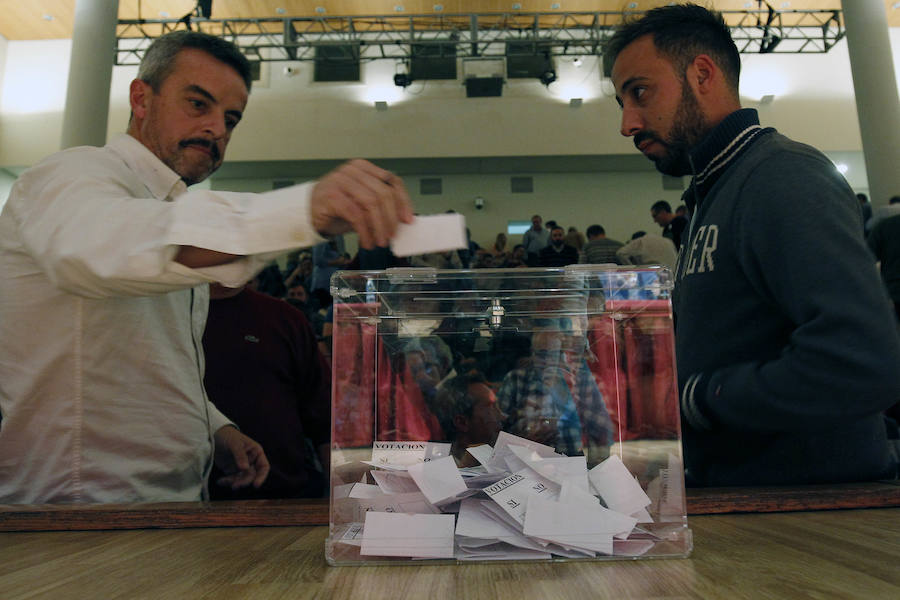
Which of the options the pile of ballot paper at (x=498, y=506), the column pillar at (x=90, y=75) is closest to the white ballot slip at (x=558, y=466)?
the pile of ballot paper at (x=498, y=506)

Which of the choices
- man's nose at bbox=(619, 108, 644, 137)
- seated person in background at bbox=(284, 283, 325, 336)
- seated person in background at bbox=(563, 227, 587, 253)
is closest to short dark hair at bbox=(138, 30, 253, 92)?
man's nose at bbox=(619, 108, 644, 137)

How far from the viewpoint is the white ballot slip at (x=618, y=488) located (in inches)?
21.0

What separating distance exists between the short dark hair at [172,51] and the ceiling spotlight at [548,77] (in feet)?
26.0

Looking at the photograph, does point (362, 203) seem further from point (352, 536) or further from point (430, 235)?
point (352, 536)

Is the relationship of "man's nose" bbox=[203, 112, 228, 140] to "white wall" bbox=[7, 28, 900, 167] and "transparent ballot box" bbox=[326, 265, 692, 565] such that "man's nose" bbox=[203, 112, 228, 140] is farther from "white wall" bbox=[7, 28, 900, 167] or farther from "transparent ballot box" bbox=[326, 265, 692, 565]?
"white wall" bbox=[7, 28, 900, 167]

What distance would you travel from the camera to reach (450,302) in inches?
24.8

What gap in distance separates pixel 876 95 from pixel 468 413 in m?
6.23

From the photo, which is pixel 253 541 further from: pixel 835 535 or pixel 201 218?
pixel 835 535

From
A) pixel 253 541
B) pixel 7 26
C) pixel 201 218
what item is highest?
pixel 7 26

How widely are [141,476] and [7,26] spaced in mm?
10697

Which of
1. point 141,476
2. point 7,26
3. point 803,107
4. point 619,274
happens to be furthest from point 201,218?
point 7,26

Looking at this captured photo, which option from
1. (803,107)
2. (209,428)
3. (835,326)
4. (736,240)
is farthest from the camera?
(803,107)

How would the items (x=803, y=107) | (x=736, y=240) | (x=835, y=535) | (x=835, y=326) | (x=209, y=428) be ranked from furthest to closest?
(x=803, y=107) → (x=209, y=428) → (x=736, y=240) → (x=835, y=326) → (x=835, y=535)

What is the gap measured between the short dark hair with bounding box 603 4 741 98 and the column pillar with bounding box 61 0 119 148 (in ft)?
15.9
